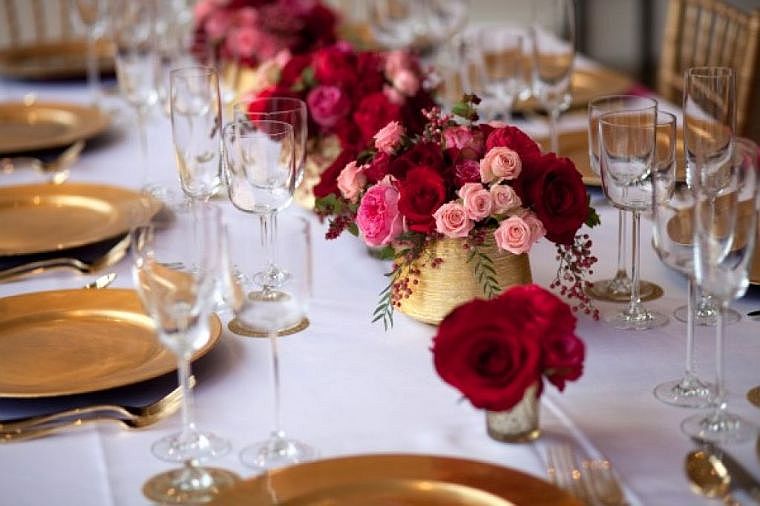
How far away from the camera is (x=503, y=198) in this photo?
Answer: 1.42 m

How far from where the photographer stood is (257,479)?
1.13 m

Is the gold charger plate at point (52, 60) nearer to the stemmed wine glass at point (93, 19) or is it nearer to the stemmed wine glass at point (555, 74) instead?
the stemmed wine glass at point (93, 19)

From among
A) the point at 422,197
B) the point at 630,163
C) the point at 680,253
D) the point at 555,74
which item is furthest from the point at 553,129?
Result: the point at 680,253

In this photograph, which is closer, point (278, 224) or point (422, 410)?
point (422, 410)

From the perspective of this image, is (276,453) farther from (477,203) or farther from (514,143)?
(514,143)

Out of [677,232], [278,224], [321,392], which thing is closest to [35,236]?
[278,224]

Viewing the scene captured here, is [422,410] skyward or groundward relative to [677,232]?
groundward

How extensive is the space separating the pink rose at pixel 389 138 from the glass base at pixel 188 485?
50cm

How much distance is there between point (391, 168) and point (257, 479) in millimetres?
500

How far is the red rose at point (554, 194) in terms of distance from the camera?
4.72 feet

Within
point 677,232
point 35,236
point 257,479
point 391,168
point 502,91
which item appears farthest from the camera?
point 502,91

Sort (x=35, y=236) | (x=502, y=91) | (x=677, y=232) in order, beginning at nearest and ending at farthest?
(x=677, y=232) < (x=35, y=236) < (x=502, y=91)

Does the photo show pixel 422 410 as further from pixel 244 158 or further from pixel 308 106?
pixel 308 106

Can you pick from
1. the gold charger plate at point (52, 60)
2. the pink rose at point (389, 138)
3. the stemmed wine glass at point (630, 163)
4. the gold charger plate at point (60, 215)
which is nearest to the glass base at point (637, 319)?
the stemmed wine glass at point (630, 163)
